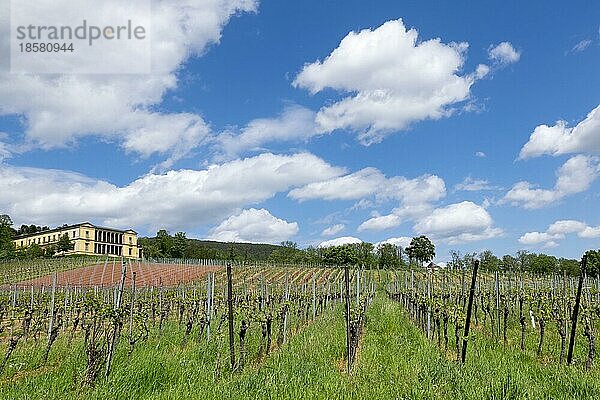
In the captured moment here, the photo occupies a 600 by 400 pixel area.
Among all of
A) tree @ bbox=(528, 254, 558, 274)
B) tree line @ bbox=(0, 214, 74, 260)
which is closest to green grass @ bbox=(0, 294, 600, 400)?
tree @ bbox=(528, 254, 558, 274)

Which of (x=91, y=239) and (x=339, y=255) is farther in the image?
(x=91, y=239)

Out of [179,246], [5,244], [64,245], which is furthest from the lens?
[179,246]

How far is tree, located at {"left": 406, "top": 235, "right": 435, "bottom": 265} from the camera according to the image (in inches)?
3433

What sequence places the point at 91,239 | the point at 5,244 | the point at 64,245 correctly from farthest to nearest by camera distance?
the point at 91,239
the point at 64,245
the point at 5,244

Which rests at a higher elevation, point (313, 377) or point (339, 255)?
point (313, 377)

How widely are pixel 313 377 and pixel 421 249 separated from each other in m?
83.7

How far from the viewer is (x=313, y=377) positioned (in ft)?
23.9

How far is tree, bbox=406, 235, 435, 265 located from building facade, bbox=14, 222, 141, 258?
51.4 m

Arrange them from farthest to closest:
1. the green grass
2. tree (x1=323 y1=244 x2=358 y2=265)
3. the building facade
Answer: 1. the building facade
2. tree (x1=323 y1=244 x2=358 y2=265)
3. the green grass

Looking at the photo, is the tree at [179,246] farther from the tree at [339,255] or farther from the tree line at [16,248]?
the tree at [339,255]

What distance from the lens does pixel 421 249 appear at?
87.9 m

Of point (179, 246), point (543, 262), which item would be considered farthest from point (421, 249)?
point (179, 246)

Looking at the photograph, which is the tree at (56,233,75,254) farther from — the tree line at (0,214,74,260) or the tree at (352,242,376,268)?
the tree at (352,242,376,268)

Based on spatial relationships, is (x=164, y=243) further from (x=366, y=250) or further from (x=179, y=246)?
(x=366, y=250)
